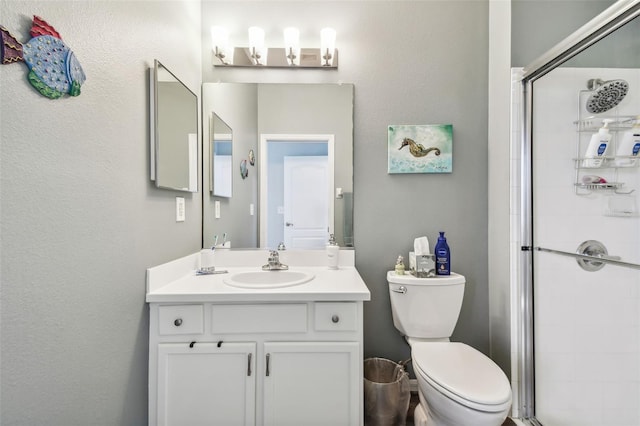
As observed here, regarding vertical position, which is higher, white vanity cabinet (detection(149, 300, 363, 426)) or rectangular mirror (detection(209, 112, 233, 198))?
rectangular mirror (detection(209, 112, 233, 198))

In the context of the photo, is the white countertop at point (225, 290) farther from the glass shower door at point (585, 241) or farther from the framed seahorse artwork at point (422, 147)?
the glass shower door at point (585, 241)

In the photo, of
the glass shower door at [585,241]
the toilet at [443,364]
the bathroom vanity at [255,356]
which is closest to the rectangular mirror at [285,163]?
the toilet at [443,364]

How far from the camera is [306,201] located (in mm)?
1840

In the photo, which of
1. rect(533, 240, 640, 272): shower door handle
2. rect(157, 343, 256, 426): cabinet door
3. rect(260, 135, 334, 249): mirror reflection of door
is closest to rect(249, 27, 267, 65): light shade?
rect(260, 135, 334, 249): mirror reflection of door

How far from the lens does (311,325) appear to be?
1276 millimetres

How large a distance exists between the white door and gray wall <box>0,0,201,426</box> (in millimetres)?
712

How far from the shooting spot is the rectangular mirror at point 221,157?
1.83 m

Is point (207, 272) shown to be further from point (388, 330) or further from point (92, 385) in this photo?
point (388, 330)

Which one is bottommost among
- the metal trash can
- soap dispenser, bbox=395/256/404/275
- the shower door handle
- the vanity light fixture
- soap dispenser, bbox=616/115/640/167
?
the metal trash can

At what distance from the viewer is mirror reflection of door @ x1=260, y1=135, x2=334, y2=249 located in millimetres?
1830

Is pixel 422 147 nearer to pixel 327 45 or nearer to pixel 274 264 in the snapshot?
pixel 327 45

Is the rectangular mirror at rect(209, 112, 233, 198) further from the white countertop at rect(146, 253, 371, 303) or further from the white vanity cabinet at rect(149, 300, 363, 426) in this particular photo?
the white vanity cabinet at rect(149, 300, 363, 426)

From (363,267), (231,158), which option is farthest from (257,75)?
(363,267)

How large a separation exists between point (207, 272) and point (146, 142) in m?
0.73
